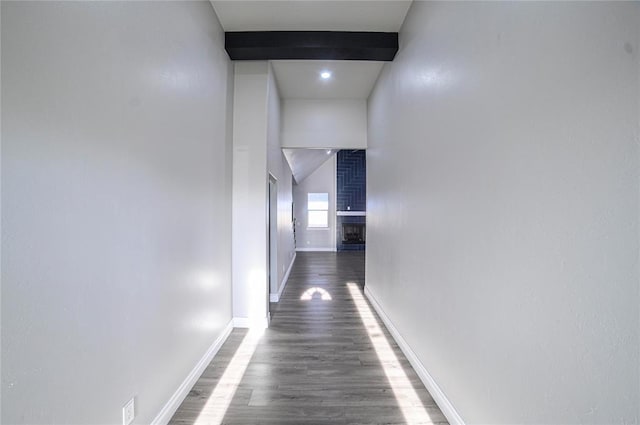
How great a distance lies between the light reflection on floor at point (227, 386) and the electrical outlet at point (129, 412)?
48 centimetres

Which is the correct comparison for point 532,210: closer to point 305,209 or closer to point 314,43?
point 314,43

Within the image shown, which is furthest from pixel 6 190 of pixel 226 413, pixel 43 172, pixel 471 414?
pixel 471 414

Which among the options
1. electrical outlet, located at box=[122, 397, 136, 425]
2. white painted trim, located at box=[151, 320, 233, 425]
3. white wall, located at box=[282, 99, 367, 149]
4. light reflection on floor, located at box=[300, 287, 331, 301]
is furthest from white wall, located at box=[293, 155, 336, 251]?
electrical outlet, located at box=[122, 397, 136, 425]

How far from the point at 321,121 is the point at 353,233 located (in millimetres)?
6112

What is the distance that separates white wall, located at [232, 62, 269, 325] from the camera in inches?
128

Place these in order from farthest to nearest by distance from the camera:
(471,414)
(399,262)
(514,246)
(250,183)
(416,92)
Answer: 1. (250,183)
2. (399,262)
3. (416,92)
4. (471,414)
5. (514,246)

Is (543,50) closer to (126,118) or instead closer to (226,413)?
(126,118)

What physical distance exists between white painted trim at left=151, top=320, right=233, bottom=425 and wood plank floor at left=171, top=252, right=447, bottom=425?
0.04m

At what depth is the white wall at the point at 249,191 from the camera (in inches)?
128

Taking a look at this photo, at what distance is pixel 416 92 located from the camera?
2385 millimetres

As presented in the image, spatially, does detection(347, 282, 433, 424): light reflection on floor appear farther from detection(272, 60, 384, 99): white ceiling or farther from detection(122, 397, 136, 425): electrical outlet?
detection(272, 60, 384, 99): white ceiling

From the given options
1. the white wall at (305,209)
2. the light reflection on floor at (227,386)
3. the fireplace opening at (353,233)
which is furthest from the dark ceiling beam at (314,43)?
the fireplace opening at (353,233)

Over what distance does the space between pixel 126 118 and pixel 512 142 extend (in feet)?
5.78

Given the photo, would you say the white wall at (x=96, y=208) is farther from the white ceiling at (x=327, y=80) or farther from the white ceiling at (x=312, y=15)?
the white ceiling at (x=327, y=80)
